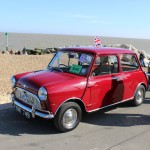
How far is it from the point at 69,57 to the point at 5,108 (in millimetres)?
2056

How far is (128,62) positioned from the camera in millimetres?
7457

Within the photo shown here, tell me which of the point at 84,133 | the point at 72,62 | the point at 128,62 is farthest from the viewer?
the point at 128,62

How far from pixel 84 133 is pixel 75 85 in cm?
99

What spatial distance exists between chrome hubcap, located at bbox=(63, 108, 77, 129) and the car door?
1.75 ft

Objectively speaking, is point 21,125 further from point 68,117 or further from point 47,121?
point 68,117

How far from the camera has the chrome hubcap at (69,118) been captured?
5.82 metres

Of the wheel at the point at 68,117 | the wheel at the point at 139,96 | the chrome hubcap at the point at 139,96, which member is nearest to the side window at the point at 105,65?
the wheel at the point at 68,117

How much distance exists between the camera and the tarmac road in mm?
5254

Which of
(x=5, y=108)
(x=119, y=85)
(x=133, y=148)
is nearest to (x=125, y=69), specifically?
(x=119, y=85)

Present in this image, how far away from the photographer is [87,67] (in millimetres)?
6301

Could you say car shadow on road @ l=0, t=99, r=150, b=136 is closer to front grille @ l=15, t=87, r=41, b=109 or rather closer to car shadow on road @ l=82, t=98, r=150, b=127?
car shadow on road @ l=82, t=98, r=150, b=127

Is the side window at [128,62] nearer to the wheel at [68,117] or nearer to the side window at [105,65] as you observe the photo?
the side window at [105,65]

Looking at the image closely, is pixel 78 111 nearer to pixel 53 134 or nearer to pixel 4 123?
pixel 53 134

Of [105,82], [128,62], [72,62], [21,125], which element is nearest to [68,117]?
[21,125]
